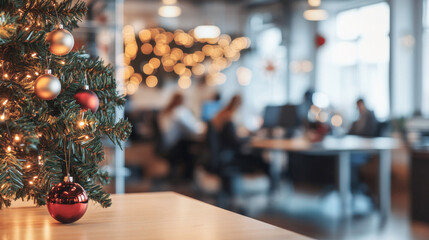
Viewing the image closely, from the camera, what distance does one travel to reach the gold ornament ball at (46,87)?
50.2 inches

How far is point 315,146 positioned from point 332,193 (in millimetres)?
2292

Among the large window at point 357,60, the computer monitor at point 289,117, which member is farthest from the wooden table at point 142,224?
the large window at point 357,60

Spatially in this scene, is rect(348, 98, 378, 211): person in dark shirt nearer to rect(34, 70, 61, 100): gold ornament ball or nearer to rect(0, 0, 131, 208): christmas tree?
rect(0, 0, 131, 208): christmas tree

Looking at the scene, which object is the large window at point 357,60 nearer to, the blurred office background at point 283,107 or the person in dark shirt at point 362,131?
the blurred office background at point 283,107

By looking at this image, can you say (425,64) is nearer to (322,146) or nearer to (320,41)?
(320,41)

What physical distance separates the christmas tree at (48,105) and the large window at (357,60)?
915 centimetres

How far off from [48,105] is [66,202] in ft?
0.84

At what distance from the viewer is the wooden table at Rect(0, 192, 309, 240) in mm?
1208

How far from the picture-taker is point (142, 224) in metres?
1.33

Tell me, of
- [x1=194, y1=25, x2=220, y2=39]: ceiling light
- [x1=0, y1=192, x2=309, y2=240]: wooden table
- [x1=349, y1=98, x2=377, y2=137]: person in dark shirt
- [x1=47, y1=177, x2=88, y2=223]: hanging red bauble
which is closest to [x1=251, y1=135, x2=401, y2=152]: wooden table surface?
[x1=349, y1=98, x2=377, y2=137]: person in dark shirt

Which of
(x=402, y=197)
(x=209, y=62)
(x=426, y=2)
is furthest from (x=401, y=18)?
(x=209, y=62)

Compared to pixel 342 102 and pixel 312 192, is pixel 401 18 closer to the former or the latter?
pixel 342 102

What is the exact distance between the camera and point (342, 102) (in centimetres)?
1123

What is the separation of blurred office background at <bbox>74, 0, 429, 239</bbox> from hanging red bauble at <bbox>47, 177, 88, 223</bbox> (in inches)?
50.4
